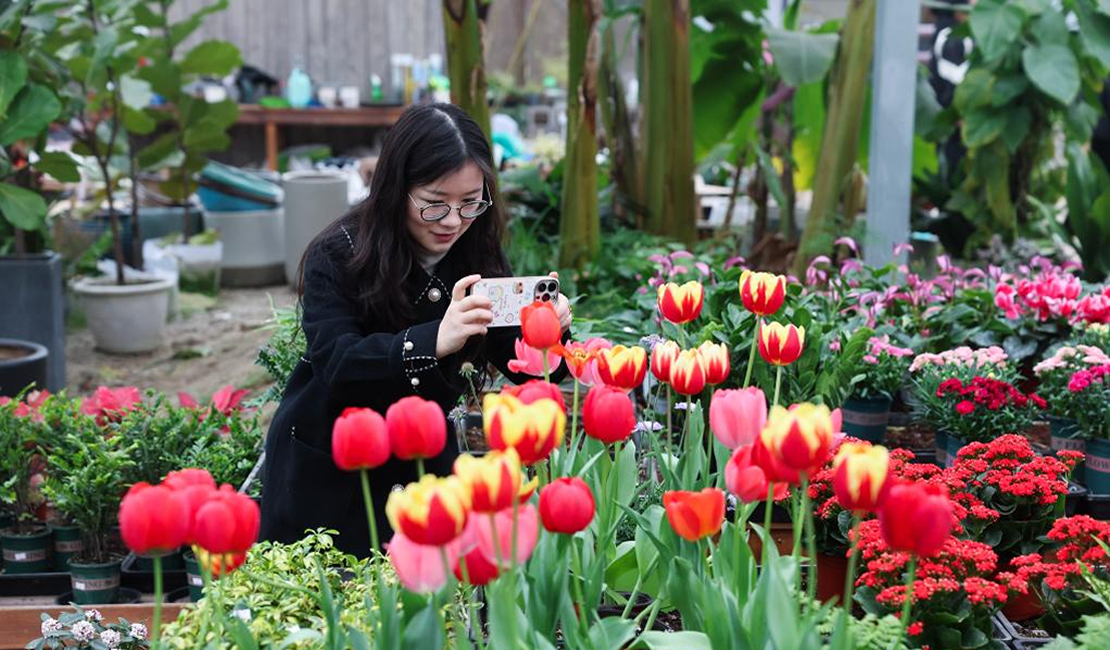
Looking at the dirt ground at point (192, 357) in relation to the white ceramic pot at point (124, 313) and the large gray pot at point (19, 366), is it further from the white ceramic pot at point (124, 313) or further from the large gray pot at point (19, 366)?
the large gray pot at point (19, 366)

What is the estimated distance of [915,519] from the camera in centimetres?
115

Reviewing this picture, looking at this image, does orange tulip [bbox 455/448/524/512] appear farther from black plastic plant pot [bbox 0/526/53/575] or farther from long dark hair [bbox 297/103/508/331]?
black plastic plant pot [bbox 0/526/53/575]

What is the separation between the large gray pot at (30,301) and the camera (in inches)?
217

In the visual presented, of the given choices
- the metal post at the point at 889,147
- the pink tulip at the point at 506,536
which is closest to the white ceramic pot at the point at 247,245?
the metal post at the point at 889,147

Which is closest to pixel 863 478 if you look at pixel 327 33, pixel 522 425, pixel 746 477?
pixel 746 477

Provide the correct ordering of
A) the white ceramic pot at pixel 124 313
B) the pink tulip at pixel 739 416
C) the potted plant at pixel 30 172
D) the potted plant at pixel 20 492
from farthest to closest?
the white ceramic pot at pixel 124 313 → the potted plant at pixel 30 172 → the potted plant at pixel 20 492 → the pink tulip at pixel 739 416

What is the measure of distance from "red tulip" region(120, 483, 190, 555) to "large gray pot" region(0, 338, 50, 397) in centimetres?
346

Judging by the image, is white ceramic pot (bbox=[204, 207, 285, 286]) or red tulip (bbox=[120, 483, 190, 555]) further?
white ceramic pot (bbox=[204, 207, 285, 286])

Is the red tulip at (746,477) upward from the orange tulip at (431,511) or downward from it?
downward

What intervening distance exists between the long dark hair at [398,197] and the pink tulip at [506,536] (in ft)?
3.65

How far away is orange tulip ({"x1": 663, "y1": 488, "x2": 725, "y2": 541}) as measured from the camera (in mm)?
1360

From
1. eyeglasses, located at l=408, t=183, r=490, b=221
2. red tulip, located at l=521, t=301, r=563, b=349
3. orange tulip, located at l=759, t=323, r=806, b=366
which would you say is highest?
eyeglasses, located at l=408, t=183, r=490, b=221

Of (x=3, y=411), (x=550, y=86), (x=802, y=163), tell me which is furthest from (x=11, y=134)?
(x=550, y=86)

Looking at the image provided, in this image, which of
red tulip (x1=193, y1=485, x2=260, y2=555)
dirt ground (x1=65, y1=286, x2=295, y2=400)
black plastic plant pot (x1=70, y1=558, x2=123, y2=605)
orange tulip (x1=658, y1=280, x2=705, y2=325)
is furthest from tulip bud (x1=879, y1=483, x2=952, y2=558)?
dirt ground (x1=65, y1=286, x2=295, y2=400)
